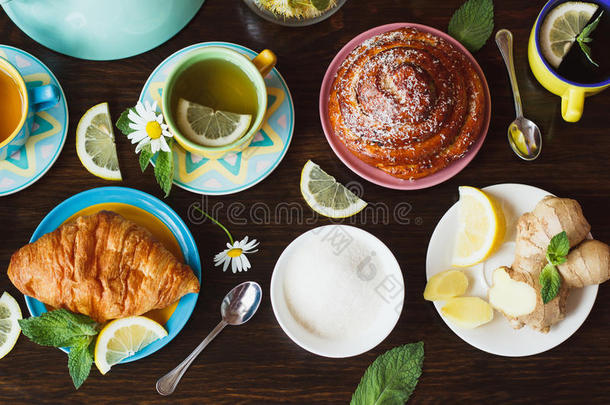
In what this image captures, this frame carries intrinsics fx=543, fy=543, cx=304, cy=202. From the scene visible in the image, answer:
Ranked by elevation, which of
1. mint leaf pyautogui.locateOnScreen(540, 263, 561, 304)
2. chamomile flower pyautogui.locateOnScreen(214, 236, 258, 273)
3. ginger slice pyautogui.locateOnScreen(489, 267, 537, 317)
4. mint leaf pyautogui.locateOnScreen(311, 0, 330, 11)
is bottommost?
ginger slice pyautogui.locateOnScreen(489, 267, 537, 317)

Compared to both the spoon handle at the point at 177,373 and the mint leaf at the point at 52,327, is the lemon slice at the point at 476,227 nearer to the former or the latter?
the spoon handle at the point at 177,373

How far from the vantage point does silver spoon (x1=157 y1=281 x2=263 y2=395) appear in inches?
52.4

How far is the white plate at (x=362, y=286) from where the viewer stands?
1294mm

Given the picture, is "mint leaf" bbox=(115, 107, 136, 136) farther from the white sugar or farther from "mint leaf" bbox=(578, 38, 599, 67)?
"mint leaf" bbox=(578, 38, 599, 67)

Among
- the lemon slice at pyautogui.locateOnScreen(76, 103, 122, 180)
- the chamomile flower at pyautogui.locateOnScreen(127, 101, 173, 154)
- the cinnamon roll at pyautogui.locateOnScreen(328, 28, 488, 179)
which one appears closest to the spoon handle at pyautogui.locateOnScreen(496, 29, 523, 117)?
the cinnamon roll at pyautogui.locateOnScreen(328, 28, 488, 179)

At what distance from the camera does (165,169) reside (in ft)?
4.34

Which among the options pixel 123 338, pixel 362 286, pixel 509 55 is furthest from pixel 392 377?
pixel 509 55

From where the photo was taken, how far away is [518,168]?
55.7 inches

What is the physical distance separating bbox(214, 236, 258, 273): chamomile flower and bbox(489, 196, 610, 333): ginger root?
620 millimetres

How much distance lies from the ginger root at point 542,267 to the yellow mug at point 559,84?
8.8 inches

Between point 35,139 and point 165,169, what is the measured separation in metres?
0.34

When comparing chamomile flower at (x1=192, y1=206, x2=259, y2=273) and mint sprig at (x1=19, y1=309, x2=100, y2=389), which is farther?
chamomile flower at (x1=192, y1=206, x2=259, y2=273)

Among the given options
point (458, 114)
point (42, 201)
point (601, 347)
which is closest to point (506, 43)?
point (458, 114)

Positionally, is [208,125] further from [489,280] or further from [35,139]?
[489,280]
